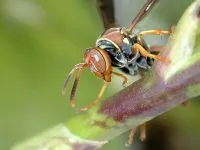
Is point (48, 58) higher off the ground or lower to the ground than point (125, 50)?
higher

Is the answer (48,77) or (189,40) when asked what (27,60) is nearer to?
(48,77)

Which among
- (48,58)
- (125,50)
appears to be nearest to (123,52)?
(125,50)

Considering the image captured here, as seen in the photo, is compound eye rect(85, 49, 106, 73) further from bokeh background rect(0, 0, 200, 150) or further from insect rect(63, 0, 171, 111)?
bokeh background rect(0, 0, 200, 150)

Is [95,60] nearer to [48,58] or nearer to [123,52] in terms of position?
[123,52]

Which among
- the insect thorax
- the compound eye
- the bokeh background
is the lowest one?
the compound eye

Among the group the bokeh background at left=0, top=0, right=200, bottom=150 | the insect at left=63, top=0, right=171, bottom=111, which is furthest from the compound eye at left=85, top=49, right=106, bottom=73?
the bokeh background at left=0, top=0, right=200, bottom=150

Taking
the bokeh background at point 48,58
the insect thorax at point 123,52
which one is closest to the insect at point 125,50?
the insect thorax at point 123,52
